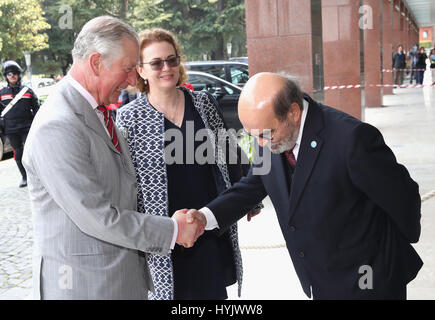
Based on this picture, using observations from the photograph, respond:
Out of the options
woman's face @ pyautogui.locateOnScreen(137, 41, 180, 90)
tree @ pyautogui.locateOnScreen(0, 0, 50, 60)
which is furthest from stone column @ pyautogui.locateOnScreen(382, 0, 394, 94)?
woman's face @ pyautogui.locateOnScreen(137, 41, 180, 90)

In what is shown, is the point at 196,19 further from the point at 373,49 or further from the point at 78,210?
the point at 78,210

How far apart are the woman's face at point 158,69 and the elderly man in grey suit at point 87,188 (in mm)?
871

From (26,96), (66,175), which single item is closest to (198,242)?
(66,175)

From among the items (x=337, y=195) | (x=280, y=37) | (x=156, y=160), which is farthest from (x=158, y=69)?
(x=280, y=37)

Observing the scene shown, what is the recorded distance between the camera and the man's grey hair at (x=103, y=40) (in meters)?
2.04

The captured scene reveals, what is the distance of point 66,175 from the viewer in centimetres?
187

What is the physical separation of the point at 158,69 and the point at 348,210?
4.95ft

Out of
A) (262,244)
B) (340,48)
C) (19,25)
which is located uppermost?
A: (19,25)

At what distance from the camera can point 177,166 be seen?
2.96 m

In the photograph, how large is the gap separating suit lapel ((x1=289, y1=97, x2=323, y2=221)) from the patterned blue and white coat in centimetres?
86

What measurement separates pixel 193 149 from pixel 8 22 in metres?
28.7

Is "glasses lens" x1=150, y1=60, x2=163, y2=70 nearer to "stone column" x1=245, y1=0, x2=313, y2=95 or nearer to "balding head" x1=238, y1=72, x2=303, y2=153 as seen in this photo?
"balding head" x1=238, y1=72, x2=303, y2=153

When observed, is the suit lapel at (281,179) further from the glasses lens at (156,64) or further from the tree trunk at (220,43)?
the tree trunk at (220,43)
